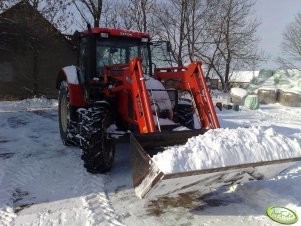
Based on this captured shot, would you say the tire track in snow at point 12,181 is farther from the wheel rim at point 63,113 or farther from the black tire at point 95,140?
the wheel rim at point 63,113

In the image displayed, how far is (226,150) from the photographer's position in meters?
3.20

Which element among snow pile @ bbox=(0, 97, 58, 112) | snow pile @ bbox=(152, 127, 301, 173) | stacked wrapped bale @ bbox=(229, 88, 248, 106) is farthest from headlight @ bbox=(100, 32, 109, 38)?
Answer: stacked wrapped bale @ bbox=(229, 88, 248, 106)

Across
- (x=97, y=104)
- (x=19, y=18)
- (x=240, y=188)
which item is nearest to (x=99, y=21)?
(x=19, y=18)

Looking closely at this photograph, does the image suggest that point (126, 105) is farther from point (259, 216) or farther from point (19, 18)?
point (19, 18)

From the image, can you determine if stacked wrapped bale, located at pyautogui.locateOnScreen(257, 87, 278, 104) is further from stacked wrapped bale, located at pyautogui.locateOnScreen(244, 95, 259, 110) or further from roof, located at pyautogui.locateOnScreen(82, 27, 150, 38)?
roof, located at pyautogui.locateOnScreen(82, 27, 150, 38)

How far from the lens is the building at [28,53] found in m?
16.1

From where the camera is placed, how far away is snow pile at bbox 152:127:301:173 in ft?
9.66

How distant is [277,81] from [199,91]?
17.7m

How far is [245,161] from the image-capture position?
3203 mm

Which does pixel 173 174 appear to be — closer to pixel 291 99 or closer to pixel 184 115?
pixel 184 115

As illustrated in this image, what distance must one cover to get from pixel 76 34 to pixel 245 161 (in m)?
3.89

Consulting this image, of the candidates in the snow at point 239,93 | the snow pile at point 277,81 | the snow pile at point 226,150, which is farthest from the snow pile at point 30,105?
the snow pile at point 277,81

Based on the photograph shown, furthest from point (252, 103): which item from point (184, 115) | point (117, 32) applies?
point (117, 32)

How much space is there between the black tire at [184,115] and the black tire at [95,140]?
1.46 metres
